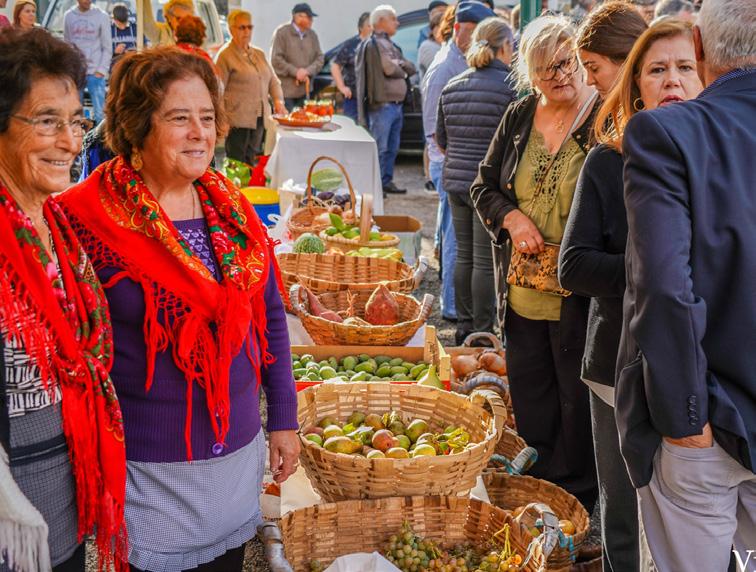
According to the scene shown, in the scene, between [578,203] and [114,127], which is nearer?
[114,127]

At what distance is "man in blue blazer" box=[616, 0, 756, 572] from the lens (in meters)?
1.65

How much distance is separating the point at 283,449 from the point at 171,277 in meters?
0.58

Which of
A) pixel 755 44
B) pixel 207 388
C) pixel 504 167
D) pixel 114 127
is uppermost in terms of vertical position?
pixel 755 44

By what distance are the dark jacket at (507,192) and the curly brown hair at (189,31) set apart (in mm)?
3465

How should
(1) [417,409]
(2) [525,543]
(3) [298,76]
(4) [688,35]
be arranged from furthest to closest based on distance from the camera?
(3) [298,76]
(1) [417,409]
(2) [525,543]
(4) [688,35]

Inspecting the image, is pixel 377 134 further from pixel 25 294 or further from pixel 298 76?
pixel 25 294

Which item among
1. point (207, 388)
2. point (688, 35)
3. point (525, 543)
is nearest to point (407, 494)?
point (525, 543)

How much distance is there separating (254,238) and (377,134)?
7768 mm

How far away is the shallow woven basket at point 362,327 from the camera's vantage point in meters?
3.52

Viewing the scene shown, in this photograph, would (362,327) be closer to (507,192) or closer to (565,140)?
(507,192)

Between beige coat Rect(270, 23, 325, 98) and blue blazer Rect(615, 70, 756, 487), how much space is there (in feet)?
30.9

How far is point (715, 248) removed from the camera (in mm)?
1662

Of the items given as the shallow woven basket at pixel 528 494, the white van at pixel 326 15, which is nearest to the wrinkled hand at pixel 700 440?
the shallow woven basket at pixel 528 494

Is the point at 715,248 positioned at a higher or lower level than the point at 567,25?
lower
